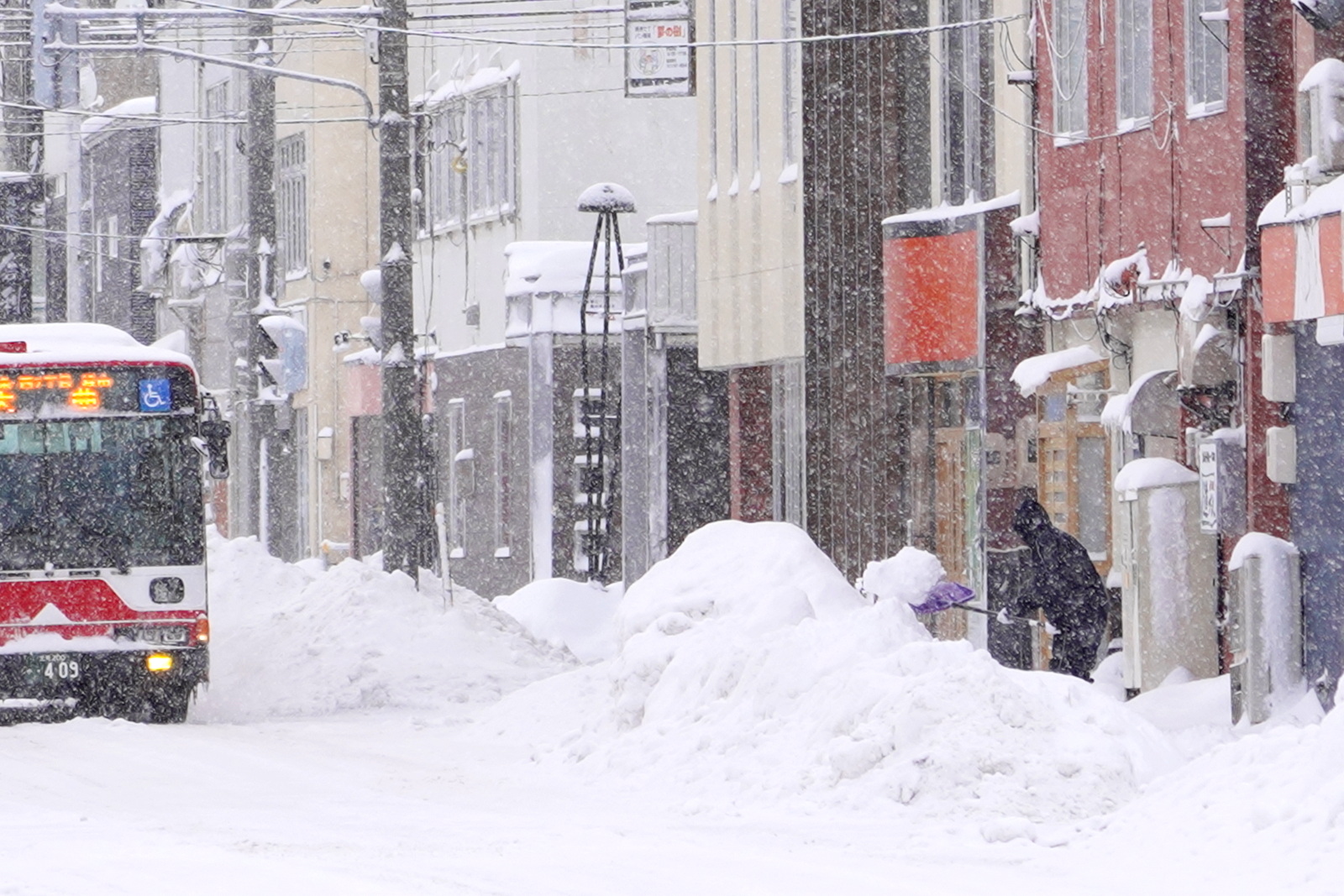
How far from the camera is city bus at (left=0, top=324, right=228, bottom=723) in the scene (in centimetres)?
1883

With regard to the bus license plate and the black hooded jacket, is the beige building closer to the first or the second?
the black hooded jacket

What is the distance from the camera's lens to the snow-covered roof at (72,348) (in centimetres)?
1916

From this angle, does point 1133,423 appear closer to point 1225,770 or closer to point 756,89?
point 1225,770

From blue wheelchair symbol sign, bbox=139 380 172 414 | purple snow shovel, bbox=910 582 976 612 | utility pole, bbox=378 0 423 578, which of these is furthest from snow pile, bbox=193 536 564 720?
purple snow shovel, bbox=910 582 976 612

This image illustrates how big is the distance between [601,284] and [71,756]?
68.0ft

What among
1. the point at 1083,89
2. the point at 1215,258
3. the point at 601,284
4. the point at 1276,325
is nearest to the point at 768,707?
→ the point at 1276,325

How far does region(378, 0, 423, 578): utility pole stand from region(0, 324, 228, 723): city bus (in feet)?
16.6

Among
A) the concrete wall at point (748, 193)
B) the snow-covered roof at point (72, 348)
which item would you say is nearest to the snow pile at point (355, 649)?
the snow-covered roof at point (72, 348)

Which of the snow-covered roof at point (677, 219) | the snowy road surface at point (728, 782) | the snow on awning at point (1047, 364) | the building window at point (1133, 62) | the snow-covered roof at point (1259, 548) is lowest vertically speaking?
the snowy road surface at point (728, 782)

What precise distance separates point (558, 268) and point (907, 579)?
1811 cm

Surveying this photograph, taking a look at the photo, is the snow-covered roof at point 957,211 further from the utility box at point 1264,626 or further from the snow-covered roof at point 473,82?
the snow-covered roof at point 473,82

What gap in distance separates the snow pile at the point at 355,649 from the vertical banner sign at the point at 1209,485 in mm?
5775

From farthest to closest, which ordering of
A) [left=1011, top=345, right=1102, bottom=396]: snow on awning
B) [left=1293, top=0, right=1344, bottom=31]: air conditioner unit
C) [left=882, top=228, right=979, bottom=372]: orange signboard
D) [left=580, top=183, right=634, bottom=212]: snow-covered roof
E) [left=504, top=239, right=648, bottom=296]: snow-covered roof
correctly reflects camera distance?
[left=504, top=239, right=648, bottom=296]: snow-covered roof → [left=580, top=183, right=634, bottom=212]: snow-covered roof → [left=882, top=228, right=979, bottom=372]: orange signboard → [left=1011, top=345, right=1102, bottom=396]: snow on awning → [left=1293, top=0, right=1344, bottom=31]: air conditioner unit

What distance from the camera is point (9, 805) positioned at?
13.4 metres
